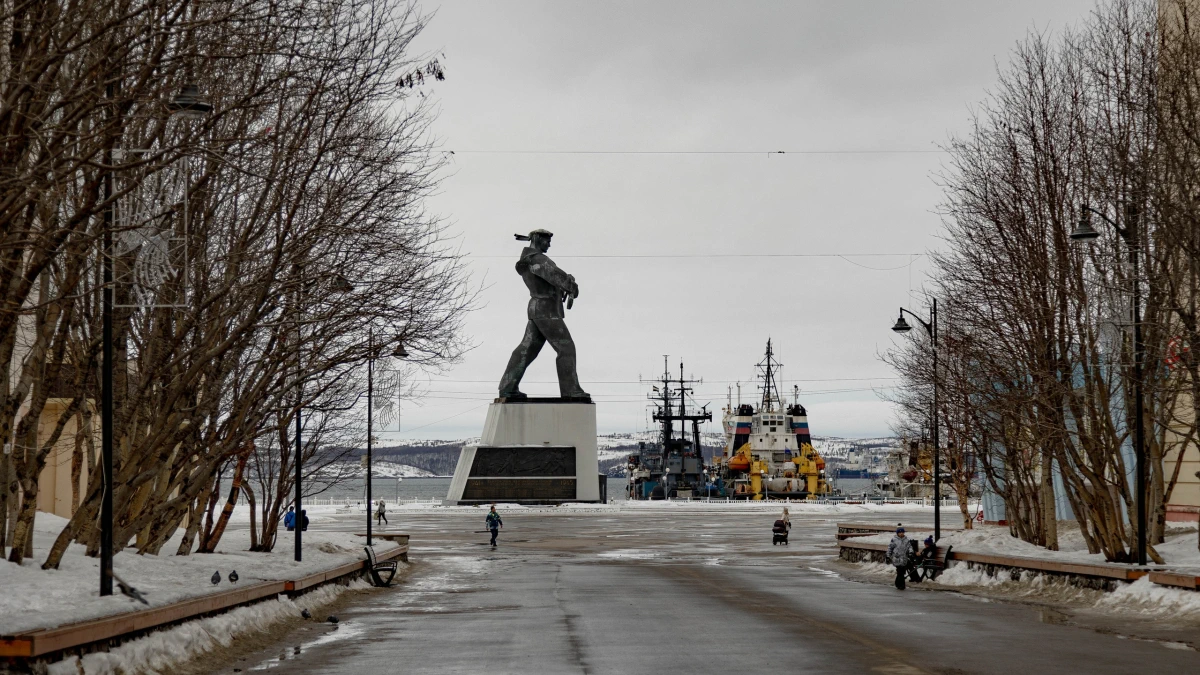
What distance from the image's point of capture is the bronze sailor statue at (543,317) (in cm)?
6819

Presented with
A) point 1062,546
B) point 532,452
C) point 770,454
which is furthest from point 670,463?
point 1062,546

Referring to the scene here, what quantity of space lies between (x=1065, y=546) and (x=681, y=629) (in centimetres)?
1675

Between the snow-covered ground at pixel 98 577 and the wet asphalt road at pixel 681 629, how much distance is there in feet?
4.92

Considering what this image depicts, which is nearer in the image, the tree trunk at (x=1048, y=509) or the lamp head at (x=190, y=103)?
the lamp head at (x=190, y=103)

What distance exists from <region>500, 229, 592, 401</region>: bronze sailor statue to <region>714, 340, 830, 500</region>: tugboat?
38.9 metres

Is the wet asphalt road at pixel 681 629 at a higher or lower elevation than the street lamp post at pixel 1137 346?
lower

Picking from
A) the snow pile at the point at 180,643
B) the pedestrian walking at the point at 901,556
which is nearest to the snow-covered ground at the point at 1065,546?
the pedestrian walking at the point at 901,556

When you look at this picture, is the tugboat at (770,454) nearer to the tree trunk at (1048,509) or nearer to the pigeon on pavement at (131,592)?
the tree trunk at (1048,509)

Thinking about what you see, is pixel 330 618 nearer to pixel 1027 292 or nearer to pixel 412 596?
pixel 412 596

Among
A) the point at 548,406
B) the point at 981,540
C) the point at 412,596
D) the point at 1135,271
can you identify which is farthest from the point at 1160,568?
the point at 548,406

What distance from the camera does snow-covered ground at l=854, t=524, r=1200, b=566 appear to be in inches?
920

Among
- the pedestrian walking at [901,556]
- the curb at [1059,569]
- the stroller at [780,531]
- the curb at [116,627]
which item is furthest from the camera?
the stroller at [780,531]

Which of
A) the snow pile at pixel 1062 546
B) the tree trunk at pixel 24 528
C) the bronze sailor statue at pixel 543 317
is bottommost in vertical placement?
the snow pile at pixel 1062 546

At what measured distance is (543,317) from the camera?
6900cm
